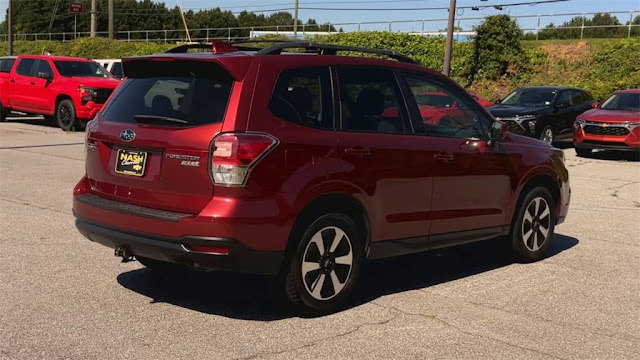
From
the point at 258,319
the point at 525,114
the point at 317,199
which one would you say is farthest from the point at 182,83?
the point at 525,114

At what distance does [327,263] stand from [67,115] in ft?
53.7

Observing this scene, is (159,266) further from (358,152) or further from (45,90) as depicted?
(45,90)

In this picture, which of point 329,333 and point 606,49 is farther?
point 606,49

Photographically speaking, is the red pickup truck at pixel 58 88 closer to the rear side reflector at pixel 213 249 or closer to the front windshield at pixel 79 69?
the front windshield at pixel 79 69

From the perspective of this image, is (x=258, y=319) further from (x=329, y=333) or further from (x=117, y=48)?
(x=117, y=48)

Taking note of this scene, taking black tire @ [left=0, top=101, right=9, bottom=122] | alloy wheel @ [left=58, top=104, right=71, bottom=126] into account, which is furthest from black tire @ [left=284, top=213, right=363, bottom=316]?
black tire @ [left=0, top=101, right=9, bottom=122]

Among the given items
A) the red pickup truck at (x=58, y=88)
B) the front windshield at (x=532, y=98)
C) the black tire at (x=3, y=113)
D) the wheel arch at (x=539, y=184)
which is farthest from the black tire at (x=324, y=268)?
the black tire at (x=3, y=113)

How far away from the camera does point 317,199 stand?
4.89 metres

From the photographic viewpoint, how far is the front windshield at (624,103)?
18391 millimetres

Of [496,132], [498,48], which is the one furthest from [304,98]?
[498,48]

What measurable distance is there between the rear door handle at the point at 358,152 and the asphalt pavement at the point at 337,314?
1080mm

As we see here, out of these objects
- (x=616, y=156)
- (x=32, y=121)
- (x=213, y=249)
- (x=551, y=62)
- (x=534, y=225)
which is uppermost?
(x=551, y=62)

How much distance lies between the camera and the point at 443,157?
5.79 m

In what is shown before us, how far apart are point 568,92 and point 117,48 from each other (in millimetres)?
37516
